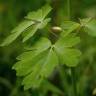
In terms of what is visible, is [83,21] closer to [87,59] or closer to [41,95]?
[41,95]

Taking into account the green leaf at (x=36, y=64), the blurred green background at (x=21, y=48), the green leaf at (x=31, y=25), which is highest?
the green leaf at (x=31, y=25)

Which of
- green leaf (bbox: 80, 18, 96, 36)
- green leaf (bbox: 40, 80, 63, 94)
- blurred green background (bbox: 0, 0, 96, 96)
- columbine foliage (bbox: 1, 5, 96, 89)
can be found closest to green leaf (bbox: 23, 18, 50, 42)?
columbine foliage (bbox: 1, 5, 96, 89)

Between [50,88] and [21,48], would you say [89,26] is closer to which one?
[50,88]

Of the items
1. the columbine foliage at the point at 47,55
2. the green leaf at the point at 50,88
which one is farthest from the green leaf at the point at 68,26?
the green leaf at the point at 50,88

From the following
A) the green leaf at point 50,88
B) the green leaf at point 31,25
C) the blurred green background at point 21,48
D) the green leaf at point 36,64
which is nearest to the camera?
the green leaf at point 36,64

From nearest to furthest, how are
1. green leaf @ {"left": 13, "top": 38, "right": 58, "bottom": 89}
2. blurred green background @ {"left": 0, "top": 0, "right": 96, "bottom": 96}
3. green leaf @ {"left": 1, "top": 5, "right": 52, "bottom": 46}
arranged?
green leaf @ {"left": 13, "top": 38, "right": 58, "bottom": 89}, green leaf @ {"left": 1, "top": 5, "right": 52, "bottom": 46}, blurred green background @ {"left": 0, "top": 0, "right": 96, "bottom": 96}

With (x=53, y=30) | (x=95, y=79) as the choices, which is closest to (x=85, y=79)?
(x=95, y=79)

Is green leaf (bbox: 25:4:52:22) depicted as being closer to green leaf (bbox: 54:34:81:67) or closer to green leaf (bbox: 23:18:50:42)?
green leaf (bbox: 23:18:50:42)

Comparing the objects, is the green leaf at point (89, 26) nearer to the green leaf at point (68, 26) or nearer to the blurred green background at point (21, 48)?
the green leaf at point (68, 26)
